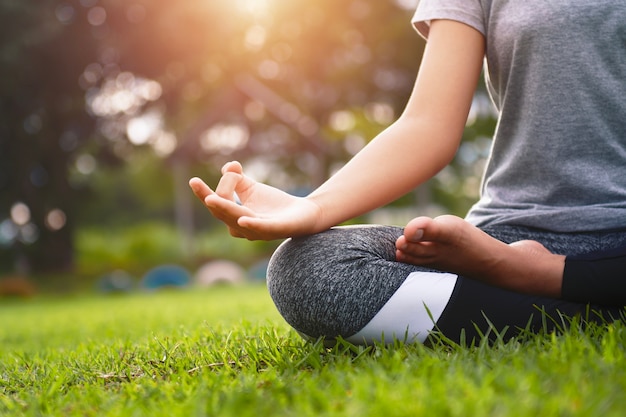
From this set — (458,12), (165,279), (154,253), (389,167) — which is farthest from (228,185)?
(154,253)

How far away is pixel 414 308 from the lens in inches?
64.1

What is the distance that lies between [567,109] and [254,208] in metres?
0.92

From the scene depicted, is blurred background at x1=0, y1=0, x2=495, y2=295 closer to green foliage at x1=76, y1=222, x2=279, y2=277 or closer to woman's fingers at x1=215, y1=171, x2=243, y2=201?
green foliage at x1=76, y1=222, x2=279, y2=277

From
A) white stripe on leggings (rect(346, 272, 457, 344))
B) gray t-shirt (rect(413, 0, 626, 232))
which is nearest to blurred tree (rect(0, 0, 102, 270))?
gray t-shirt (rect(413, 0, 626, 232))

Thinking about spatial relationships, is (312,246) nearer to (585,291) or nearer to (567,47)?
(585,291)

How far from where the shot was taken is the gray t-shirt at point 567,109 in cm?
180

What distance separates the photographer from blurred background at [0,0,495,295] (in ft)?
45.8

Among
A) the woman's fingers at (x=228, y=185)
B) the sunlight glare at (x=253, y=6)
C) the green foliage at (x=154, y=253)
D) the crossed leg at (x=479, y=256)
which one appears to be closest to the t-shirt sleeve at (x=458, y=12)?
the crossed leg at (x=479, y=256)

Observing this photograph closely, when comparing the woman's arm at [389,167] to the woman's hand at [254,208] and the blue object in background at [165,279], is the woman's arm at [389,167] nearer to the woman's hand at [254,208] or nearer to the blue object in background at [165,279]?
the woman's hand at [254,208]

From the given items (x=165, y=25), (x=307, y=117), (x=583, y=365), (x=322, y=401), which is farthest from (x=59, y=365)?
(x=307, y=117)

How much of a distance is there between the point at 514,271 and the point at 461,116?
53cm

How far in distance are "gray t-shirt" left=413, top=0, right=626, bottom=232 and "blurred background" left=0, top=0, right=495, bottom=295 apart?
34.2 feet

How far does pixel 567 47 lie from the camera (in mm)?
1822

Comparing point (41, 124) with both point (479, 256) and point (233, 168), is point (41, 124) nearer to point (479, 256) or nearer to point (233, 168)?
point (233, 168)
